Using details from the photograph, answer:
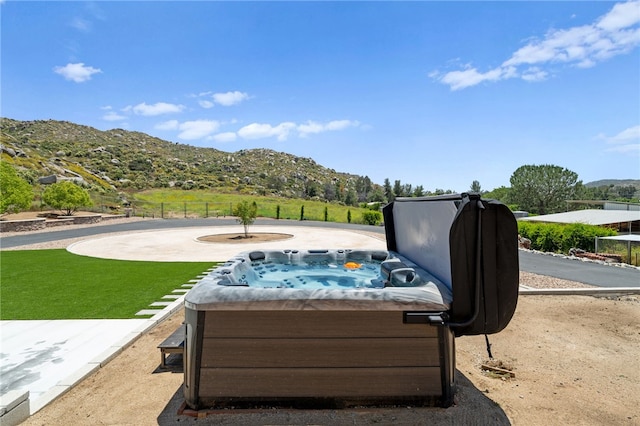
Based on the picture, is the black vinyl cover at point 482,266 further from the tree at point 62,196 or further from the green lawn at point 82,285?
the tree at point 62,196

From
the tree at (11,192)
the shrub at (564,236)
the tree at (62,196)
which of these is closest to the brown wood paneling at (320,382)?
the shrub at (564,236)

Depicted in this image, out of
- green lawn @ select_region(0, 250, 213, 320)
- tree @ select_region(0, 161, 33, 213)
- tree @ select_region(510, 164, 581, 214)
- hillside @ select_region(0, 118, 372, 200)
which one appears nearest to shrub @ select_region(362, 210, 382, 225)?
green lawn @ select_region(0, 250, 213, 320)

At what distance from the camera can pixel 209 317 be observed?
121 inches

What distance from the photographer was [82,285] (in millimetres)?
7586

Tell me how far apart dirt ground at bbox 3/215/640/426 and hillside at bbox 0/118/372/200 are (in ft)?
127

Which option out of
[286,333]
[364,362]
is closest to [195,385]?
[286,333]

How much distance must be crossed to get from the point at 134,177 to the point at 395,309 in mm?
60098

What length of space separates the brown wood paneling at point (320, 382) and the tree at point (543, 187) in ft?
181

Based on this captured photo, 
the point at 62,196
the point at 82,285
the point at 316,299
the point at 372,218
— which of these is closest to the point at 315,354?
the point at 316,299

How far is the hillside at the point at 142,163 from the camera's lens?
4462cm

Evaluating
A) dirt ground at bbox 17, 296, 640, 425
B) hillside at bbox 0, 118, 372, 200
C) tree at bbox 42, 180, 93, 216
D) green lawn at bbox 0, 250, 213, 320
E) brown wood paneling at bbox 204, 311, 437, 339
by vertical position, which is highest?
hillside at bbox 0, 118, 372, 200

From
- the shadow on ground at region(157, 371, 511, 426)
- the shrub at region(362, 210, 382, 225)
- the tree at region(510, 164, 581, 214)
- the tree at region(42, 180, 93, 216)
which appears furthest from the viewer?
the tree at region(510, 164, 581, 214)

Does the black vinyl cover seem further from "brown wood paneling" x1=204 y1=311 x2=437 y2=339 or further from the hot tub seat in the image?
"brown wood paneling" x1=204 y1=311 x2=437 y2=339

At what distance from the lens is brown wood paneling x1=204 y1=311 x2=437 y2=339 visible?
3.06 meters
